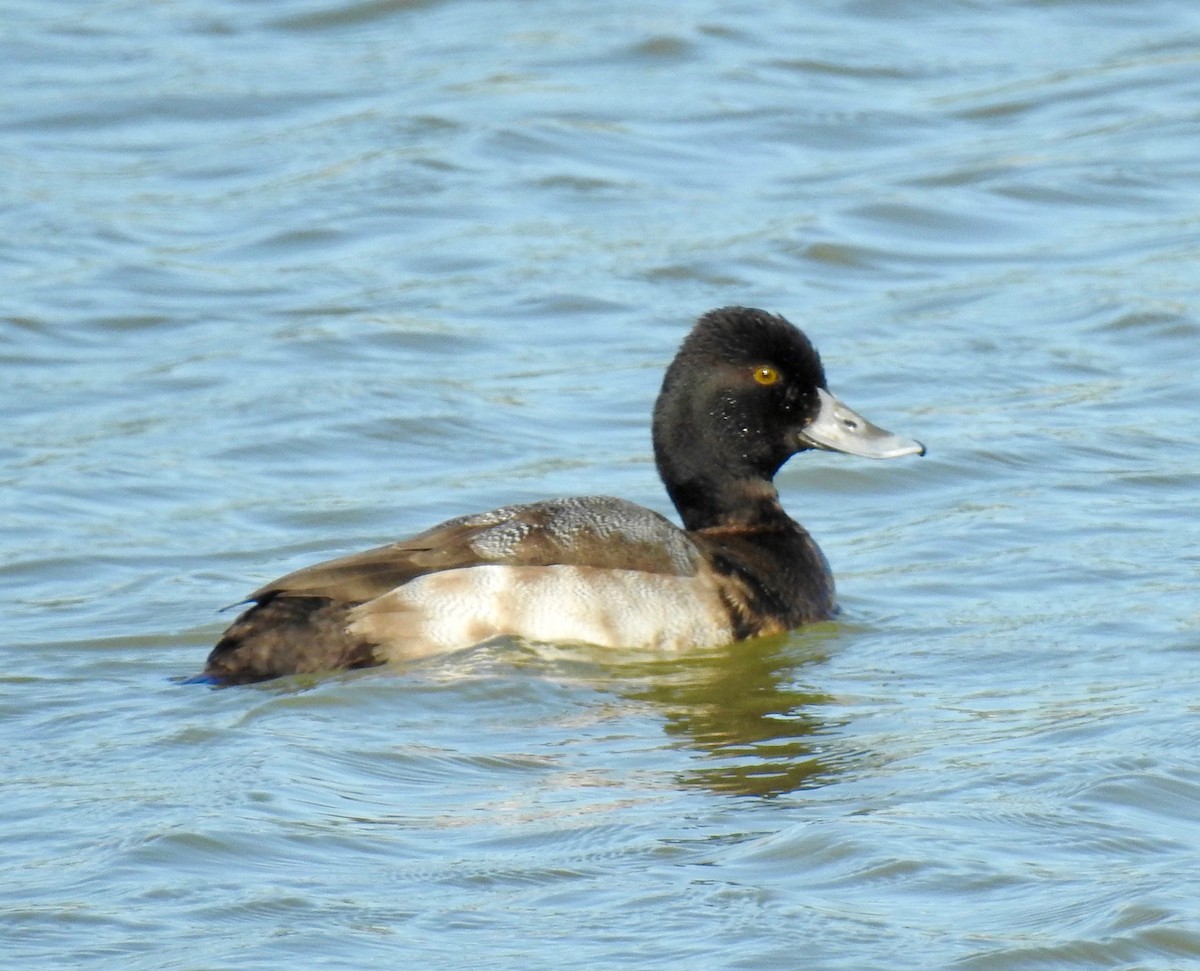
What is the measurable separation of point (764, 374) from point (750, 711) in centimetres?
151

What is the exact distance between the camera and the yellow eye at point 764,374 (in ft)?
26.7

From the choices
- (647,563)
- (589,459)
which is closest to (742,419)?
(647,563)

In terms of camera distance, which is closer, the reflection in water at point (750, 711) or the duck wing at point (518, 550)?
the reflection in water at point (750, 711)

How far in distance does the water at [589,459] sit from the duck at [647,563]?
12 centimetres

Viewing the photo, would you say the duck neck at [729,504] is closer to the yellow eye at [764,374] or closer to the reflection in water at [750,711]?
the yellow eye at [764,374]

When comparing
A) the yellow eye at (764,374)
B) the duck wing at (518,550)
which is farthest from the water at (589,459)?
the yellow eye at (764,374)

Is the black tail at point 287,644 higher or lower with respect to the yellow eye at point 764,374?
lower

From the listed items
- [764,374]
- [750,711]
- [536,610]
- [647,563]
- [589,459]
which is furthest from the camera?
[589,459]

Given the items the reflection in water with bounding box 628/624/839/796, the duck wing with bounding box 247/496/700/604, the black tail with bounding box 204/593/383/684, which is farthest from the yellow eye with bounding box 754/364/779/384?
the black tail with bounding box 204/593/383/684

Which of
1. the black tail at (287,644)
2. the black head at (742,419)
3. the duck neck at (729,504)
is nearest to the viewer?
the black tail at (287,644)

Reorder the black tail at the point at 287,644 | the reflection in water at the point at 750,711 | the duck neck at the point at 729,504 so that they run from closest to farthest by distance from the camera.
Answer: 1. the reflection in water at the point at 750,711
2. the black tail at the point at 287,644
3. the duck neck at the point at 729,504

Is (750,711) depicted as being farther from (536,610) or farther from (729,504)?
(729,504)

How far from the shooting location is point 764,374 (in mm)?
8148

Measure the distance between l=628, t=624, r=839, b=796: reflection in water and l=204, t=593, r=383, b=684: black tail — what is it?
2.91ft
